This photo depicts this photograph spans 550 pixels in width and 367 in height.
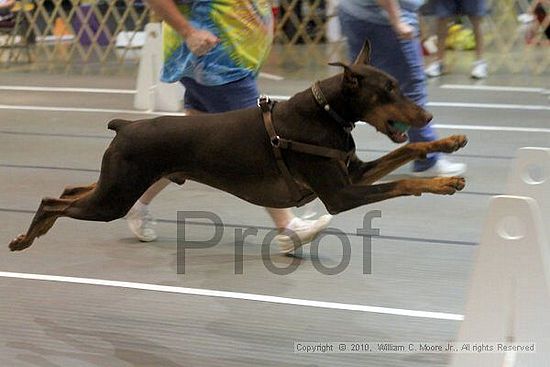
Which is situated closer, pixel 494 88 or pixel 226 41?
pixel 226 41

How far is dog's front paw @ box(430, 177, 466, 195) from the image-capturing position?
1.75 m

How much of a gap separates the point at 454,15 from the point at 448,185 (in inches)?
169

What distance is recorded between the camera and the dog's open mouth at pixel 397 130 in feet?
6.02

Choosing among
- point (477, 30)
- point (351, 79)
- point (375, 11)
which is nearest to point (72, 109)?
point (375, 11)

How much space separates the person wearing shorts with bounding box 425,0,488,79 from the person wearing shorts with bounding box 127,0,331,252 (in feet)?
11.5

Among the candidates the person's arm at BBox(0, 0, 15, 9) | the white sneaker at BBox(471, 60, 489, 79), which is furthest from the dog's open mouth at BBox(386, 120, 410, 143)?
the person's arm at BBox(0, 0, 15, 9)

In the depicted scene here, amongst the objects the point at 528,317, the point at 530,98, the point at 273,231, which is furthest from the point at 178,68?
the point at 530,98

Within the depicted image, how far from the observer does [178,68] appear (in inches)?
95.1

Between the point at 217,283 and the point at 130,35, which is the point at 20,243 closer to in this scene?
the point at 217,283

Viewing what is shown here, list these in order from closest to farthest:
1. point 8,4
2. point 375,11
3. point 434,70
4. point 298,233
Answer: point 298,233 < point 375,11 < point 434,70 < point 8,4

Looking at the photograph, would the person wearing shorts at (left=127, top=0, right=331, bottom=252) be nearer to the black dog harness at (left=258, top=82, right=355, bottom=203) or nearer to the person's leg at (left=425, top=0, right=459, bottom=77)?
the black dog harness at (left=258, top=82, right=355, bottom=203)

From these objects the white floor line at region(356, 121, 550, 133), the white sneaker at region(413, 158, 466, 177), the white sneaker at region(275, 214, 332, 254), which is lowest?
the white floor line at region(356, 121, 550, 133)

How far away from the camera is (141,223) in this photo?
9.11 ft

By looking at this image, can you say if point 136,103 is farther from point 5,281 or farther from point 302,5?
point 302,5
